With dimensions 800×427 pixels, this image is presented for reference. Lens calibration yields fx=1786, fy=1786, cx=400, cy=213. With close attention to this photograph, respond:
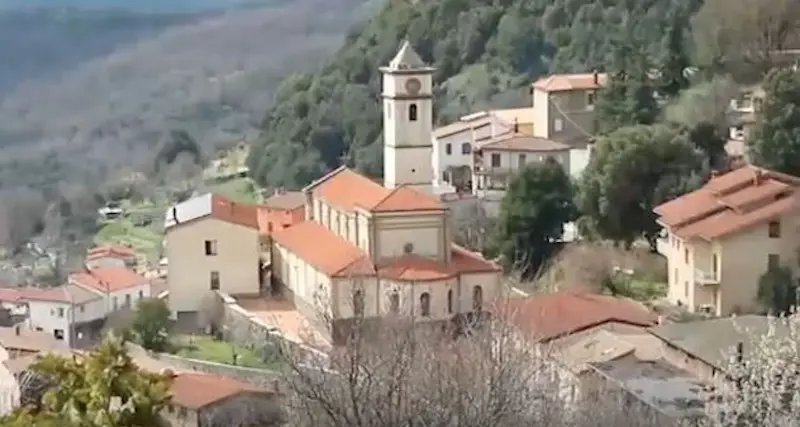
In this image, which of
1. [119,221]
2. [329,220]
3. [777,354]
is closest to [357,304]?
[329,220]

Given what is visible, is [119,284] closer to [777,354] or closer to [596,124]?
[596,124]

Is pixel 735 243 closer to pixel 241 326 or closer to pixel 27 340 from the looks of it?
pixel 241 326

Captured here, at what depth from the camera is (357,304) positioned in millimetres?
20609

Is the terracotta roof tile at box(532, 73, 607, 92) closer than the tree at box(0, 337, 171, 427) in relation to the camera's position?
No


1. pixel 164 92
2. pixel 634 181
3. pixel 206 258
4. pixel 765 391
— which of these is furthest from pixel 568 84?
pixel 164 92

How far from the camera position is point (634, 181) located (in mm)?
25438

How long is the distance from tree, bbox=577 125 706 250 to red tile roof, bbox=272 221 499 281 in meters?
2.09

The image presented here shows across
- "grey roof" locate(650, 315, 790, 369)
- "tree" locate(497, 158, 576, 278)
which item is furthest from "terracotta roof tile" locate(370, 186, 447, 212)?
"grey roof" locate(650, 315, 790, 369)

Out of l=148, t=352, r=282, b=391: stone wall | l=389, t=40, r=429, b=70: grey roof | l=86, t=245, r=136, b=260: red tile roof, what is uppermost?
l=389, t=40, r=429, b=70: grey roof

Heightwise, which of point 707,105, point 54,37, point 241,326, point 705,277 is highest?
point 54,37

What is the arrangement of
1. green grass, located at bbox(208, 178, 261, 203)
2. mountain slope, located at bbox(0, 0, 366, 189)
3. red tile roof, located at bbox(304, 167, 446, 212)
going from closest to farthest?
red tile roof, located at bbox(304, 167, 446, 212)
green grass, located at bbox(208, 178, 261, 203)
mountain slope, located at bbox(0, 0, 366, 189)

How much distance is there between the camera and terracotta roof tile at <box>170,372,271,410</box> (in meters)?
19.0

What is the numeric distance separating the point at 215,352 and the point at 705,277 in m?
6.67

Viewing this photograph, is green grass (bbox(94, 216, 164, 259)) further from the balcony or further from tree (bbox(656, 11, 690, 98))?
the balcony
